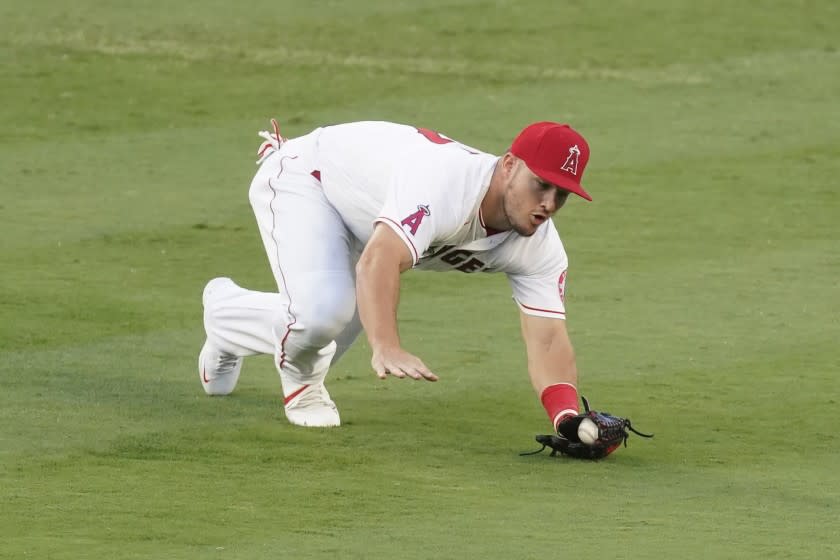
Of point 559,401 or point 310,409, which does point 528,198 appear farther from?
point 310,409

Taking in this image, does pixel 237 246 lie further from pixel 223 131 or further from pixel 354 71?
pixel 354 71

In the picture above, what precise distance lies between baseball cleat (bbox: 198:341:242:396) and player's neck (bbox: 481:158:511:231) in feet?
4.51

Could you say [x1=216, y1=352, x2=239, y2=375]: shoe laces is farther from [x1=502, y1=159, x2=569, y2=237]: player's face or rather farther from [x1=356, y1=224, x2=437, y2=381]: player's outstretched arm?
[x1=502, y1=159, x2=569, y2=237]: player's face

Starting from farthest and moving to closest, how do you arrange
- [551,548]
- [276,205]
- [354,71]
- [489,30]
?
[489,30], [354,71], [276,205], [551,548]

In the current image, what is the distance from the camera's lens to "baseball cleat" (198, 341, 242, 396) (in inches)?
271

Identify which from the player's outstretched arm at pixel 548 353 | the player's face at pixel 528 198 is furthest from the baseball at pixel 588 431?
the player's face at pixel 528 198

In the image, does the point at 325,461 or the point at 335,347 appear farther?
the point at 335,347

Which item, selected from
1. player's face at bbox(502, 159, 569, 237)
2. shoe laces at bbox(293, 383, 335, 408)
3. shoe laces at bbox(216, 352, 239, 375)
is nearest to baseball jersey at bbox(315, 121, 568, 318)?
player's face at bbox(502, 159, 569, 237)

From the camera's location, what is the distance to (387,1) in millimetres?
17312

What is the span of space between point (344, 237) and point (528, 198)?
2.93ft

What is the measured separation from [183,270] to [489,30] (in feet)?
25.2

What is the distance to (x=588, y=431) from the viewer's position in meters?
6.02

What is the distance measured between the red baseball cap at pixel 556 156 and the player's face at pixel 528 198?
4cm

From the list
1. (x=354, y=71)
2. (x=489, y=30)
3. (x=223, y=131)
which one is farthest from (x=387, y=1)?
(x=223, y=131)
